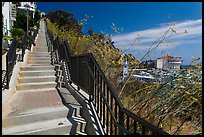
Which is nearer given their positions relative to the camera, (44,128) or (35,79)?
(44,128)

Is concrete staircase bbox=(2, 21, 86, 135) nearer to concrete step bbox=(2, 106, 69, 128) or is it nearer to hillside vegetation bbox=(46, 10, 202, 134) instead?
concrete step bbox=(2, 106, 69, 128)

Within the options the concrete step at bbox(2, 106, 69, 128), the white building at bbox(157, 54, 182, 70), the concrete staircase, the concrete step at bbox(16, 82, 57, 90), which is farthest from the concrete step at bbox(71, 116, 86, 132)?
the white building at bbox(157, 54, 182, 70)

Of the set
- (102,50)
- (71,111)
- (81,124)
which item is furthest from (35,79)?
(81,124)

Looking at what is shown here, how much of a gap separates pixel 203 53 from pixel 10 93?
3690 millimetres

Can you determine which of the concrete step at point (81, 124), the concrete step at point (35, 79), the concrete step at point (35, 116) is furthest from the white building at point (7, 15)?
the concrete step at point (81, 124)

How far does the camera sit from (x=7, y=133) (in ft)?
8.48

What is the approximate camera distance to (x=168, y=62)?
15.2 feet

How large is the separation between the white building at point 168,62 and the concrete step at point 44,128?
9.03 feet

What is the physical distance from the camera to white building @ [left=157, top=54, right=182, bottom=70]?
4371 mm

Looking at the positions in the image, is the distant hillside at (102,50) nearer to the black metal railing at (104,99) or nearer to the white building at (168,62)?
the white building at (168,62)

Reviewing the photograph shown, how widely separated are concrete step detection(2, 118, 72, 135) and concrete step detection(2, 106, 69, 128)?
7cm

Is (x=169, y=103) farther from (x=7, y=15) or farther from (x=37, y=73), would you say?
(x=7, y=15)

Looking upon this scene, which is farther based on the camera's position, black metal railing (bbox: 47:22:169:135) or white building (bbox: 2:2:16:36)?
white building (bbox: 2:2:16:36)

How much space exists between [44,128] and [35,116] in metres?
0.32
